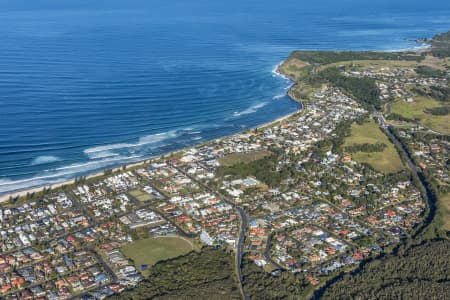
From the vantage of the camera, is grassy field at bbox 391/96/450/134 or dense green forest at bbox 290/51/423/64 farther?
dense green forest at bbox 290/51/423/64

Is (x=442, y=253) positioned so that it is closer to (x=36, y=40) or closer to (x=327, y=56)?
(x=327, y=56)

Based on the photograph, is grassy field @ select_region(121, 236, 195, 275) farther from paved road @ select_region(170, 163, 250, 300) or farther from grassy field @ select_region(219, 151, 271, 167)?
grassy field @ select_region(219, 151, 271, 167)

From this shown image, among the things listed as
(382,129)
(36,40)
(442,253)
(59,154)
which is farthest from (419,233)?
(36,40)

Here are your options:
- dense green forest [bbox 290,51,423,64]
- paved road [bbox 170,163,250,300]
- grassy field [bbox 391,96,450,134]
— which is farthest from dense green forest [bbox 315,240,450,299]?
dense green forest [bbox 290,51,423,64]

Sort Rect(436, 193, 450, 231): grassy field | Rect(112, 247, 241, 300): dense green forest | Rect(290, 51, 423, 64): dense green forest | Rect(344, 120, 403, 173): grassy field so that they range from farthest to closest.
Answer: Rect(290, 51, 423, 64): dense green forest → Rect(344, 120, 403, 173): grassy field → Rect(436, 193, 450, 231): grassy field → Rect(112, 247, 241, 300): dense green forest

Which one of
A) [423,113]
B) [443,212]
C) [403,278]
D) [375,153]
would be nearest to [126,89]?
[375,153]

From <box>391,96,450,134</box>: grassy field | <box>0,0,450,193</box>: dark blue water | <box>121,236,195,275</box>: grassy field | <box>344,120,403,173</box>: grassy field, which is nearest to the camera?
<box>121,236,195,275</box>: grassy field
